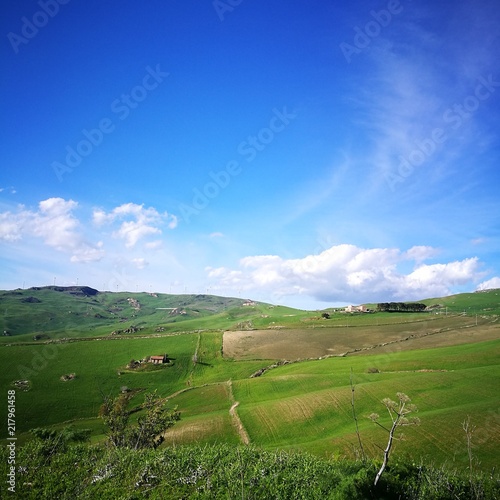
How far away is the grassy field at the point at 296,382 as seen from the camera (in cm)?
4544

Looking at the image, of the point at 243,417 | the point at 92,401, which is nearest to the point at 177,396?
the point at 92,401

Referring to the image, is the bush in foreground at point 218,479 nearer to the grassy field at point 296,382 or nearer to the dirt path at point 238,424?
the grassy field at point 296,382

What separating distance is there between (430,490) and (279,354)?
99963 millimetres

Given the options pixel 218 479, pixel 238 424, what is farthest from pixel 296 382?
pixel 218 479

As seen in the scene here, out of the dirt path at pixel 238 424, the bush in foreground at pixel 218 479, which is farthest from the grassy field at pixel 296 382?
the bush in foreground at pixel 218 479

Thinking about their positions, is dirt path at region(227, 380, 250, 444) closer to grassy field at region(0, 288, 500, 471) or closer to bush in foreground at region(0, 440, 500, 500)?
grassy field at region(0, 288, 500, 471)

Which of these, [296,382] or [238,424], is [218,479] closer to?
[238,424]

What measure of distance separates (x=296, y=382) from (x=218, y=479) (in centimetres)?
6243

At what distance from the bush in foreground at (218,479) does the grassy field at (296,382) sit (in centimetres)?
928

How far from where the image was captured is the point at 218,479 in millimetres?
20500

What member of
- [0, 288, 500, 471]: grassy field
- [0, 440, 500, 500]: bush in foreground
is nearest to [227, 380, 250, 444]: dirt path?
[0, 288, 500, 471]: grassy field

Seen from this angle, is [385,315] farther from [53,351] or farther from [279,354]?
[53,351]

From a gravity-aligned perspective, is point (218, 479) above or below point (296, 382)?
above

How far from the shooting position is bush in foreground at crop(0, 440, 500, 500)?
19328 mm
